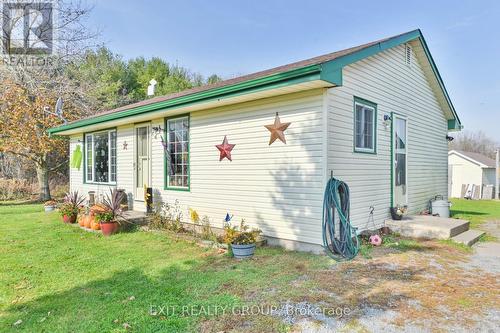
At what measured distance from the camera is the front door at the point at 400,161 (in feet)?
23.6

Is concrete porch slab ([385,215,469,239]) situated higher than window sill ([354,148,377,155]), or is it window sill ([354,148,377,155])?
window sill ([354,148,377,155])

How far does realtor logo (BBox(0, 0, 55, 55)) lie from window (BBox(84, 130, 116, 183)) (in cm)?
901

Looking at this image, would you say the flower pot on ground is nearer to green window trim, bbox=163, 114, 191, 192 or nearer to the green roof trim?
green window trim, bbox=163, 114, 191, 192

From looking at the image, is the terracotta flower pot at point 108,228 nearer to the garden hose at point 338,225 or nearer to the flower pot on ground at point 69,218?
the flower pot on ground at point 69,218

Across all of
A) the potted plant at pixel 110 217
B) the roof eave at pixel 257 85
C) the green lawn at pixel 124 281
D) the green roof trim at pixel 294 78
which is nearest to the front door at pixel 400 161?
the green roof trim at pixel 294 78

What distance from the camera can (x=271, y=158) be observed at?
573cm

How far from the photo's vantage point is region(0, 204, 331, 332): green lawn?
10.1ft

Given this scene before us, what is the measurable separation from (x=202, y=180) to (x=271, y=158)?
193cm

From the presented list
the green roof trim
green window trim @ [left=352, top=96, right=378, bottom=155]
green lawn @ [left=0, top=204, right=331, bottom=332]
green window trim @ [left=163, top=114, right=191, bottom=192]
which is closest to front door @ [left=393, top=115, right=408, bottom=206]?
green window trim @ [left=352, top=96, right=378, bottom=155]

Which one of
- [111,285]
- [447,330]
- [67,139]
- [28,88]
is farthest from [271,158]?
[28,88]

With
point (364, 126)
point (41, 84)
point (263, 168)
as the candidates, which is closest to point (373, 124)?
point (364, 126)

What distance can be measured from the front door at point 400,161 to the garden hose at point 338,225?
2.43 meters

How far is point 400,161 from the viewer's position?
24.3 feet

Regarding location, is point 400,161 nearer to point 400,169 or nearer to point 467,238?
point 400,169
